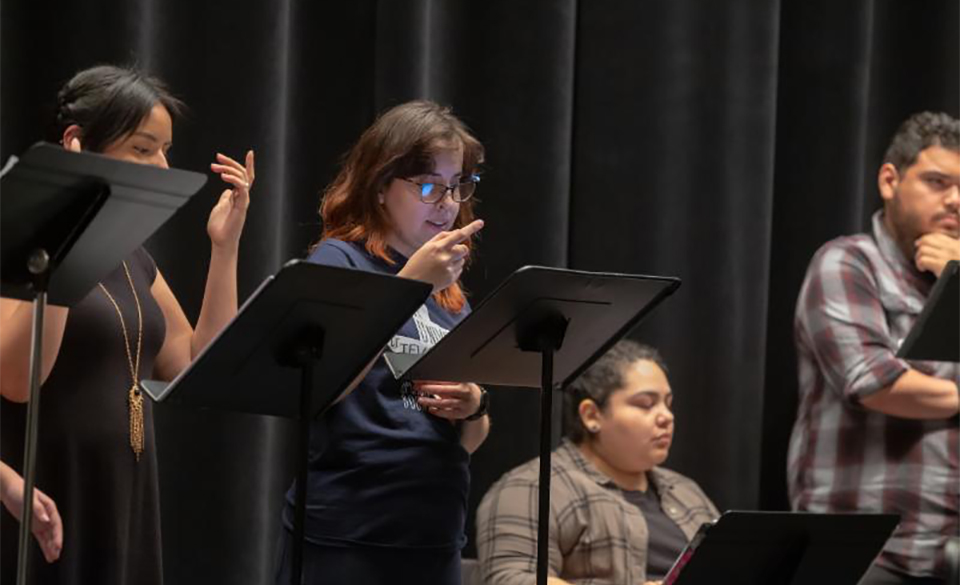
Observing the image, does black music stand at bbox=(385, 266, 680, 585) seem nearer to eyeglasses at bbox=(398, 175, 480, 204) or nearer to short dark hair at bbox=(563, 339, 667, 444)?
eyeglasses at bbox=(398, 175, 480, 204)

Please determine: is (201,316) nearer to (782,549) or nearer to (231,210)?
(231,210)

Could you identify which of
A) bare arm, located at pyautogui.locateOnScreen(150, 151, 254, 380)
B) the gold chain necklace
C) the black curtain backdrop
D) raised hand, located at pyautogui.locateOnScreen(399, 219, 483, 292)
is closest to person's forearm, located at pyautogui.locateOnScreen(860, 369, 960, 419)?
the black curtain backdrop

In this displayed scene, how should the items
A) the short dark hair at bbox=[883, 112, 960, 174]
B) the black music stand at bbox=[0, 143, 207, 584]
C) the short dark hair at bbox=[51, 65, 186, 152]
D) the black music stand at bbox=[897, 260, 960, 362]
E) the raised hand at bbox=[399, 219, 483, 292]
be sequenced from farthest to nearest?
1. the short dark hair at bbox=[883, 112, 960, 174]
2. the black music stand at bbox=[897, 260, 960, 362]
3. the short dark hair at bbox=[51, 65, 186, 152]
4. the raised hand at bbox=[399, 219, 483, 292]
5. the black music stand at bbox=[0, 143, 207, 584]

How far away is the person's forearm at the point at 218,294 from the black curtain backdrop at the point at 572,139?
853 mm

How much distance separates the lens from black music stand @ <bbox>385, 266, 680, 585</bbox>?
2352 millimetres

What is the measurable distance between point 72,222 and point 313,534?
2.31ft

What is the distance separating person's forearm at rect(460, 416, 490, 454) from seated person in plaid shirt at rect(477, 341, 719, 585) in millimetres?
815

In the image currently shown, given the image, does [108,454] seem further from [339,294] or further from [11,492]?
[339,294]

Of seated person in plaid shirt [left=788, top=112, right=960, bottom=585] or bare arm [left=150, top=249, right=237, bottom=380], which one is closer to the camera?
bare arm [left=150, top=249, right=237, bottom=380]

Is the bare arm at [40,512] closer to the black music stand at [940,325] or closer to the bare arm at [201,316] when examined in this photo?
the bare arm at [201,316]

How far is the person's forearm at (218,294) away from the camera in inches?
101

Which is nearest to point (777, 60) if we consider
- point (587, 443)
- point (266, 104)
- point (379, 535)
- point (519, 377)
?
point (587, 443)

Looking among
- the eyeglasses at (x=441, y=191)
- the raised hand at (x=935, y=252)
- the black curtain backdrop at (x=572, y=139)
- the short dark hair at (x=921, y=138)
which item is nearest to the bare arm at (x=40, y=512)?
the eyeglasses at (x=441, y=191)

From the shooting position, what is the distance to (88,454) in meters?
2.41
